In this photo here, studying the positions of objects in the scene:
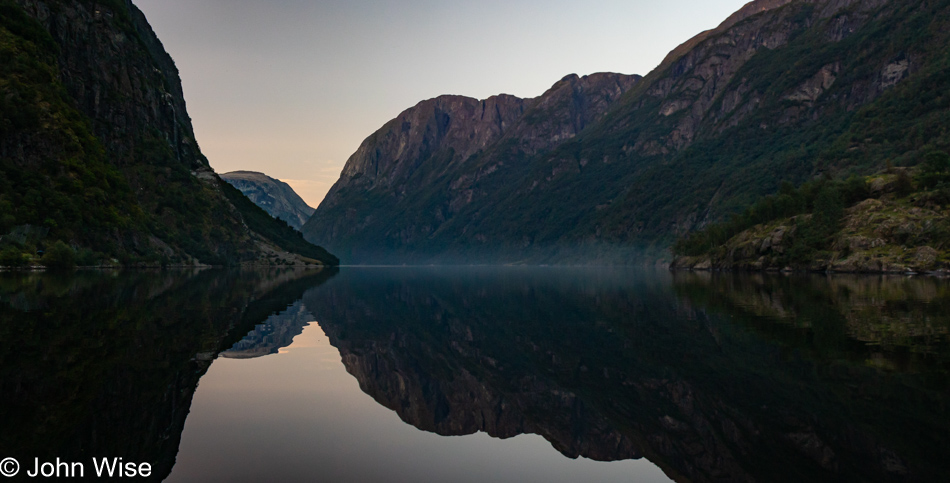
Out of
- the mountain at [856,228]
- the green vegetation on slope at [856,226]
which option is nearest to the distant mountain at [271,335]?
the mountain at [856,228]

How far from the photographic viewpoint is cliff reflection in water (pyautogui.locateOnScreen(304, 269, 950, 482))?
10.6 meters

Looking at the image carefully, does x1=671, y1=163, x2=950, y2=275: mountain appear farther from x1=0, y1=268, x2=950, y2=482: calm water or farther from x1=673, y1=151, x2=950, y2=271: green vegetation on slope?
x1=0, y1=268, x2=950, y2=482: calm water

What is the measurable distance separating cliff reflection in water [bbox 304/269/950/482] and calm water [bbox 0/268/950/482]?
0.24 ft

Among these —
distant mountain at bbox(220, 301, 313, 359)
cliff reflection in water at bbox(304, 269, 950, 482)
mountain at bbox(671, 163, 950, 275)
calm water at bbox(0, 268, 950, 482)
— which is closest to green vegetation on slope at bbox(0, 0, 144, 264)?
distant mountain at bbox(220, 301, 313, 359)

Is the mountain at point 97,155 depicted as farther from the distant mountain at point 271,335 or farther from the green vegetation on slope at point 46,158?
the distant mountain at point 271,335

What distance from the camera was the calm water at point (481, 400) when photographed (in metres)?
10.1

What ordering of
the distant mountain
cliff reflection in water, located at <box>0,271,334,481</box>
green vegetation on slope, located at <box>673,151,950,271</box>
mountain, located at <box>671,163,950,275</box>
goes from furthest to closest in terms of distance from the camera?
green vegetation on slope, located at <box>673,151,950,271</box> < mountain, located at <box>671,163,950,275</box> < the distant mountain < cliff reflection in water, located at <box>0,271,334,481</box>

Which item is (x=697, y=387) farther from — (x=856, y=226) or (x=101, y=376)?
(x=856, y=226)

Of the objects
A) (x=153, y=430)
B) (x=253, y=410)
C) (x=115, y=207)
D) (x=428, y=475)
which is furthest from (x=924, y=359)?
(x=115, y=207)

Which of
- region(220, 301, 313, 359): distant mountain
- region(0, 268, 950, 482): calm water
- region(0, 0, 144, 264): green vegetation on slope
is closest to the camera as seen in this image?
region(0, 268, 950, 482): calm water

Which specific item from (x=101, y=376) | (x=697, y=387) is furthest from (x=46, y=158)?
(x=697, y=387)

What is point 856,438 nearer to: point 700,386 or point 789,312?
point 700,386

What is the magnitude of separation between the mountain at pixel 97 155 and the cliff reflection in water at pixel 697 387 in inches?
3168

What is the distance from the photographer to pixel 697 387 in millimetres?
15773
